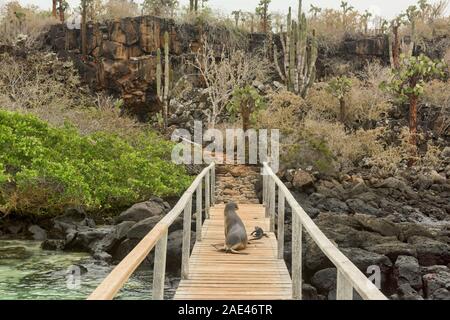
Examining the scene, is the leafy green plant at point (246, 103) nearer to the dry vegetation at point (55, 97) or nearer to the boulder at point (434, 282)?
the dry vegetation at point (55, 97)

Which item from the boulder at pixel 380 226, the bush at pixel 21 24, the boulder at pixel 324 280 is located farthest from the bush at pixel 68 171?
the bush at pixel 21 24

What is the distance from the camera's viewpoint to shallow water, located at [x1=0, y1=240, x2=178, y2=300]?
34.7 ft

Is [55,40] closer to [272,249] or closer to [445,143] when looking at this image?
[445,143]

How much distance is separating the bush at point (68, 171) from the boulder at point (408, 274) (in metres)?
8.48

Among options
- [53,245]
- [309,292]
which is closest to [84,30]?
[53,245]

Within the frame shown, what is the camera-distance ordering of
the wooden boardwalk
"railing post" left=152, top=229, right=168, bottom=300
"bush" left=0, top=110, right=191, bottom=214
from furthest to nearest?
"bush" left=0, top=110, right=191, bottom=214 < the wooden boardwalk < "railing post" left=152, top=229, right=168, bottom=300

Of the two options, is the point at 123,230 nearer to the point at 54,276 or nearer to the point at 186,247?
the point at 54,276

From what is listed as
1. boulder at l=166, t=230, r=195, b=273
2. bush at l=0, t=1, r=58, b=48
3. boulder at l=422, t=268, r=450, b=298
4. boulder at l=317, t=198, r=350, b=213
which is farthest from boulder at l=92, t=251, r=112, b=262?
bush at l=0, t=1, r=58, b=48

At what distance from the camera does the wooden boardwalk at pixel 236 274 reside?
645 cm

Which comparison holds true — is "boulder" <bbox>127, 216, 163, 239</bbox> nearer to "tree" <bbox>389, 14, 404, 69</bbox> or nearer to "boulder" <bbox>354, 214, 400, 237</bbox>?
"boulder" <bbox>354, 214, 400, 237</bbox>

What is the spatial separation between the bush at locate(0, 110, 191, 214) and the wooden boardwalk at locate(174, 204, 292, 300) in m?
7.24

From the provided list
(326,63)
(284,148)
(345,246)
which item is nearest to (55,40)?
(326,63)

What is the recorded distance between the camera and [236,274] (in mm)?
7355

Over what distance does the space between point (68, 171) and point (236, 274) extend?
944cm
